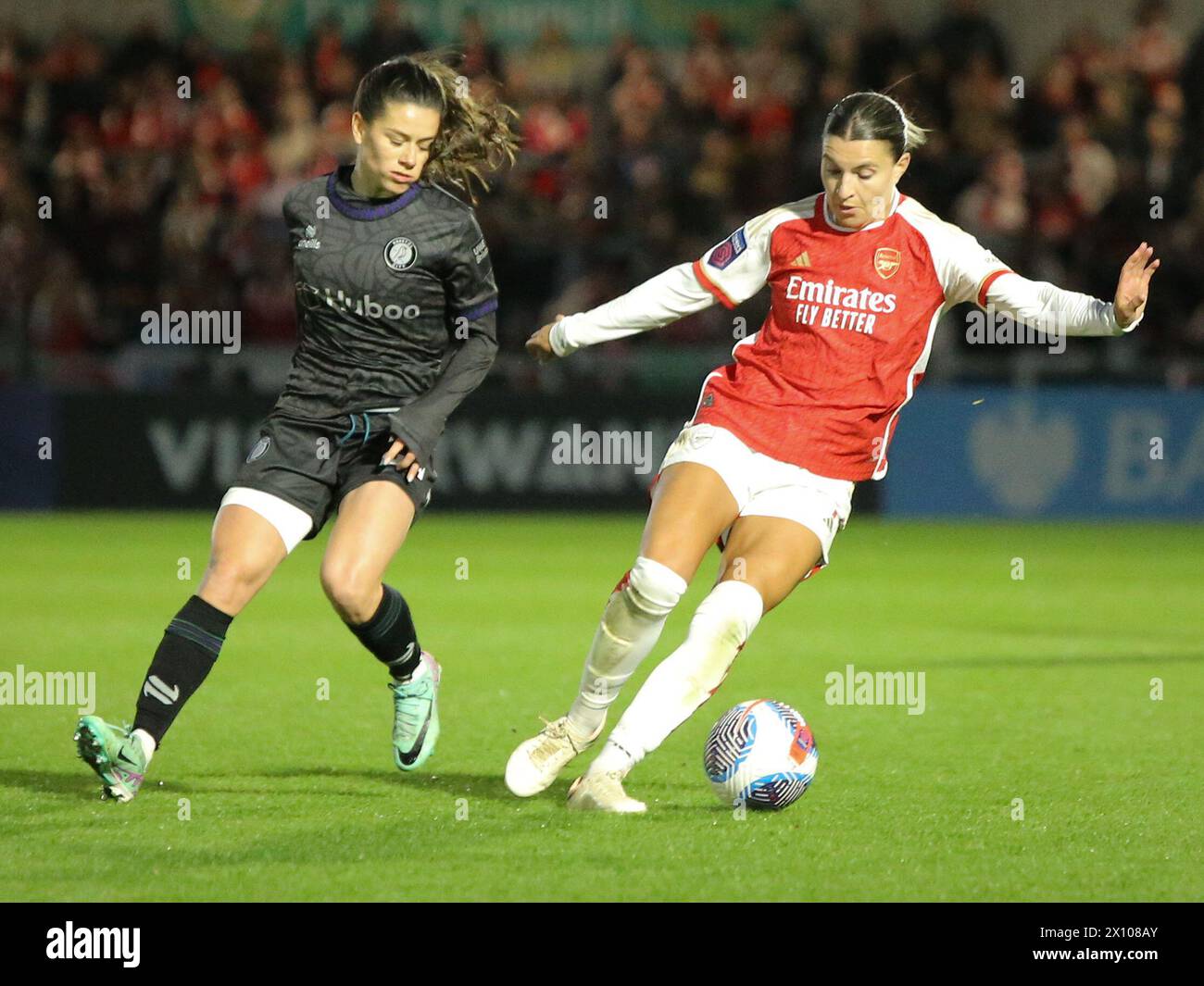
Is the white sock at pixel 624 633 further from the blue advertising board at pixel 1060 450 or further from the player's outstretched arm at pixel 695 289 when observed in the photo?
the blue advertising board at pixel 1060 450

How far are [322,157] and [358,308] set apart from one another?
11.5m

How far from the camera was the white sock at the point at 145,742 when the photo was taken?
5219 mm

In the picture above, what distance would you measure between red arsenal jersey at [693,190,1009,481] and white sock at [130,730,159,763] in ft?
6.07

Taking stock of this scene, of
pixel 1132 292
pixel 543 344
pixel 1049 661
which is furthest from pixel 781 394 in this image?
pixel 1049 661

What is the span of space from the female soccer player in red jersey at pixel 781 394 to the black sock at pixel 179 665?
938mm

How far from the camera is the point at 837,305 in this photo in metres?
5.43

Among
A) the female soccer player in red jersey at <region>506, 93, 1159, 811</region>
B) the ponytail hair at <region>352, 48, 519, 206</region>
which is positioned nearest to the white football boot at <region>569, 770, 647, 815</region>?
the female soccer player in red jersey at <region>506, 93, 1159, 811</region>

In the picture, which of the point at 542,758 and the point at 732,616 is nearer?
the point at 732,616

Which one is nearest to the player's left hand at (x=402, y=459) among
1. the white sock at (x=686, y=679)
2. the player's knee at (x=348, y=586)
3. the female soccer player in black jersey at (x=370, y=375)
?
the female soccer player in black jersey at (x=370, y=375)

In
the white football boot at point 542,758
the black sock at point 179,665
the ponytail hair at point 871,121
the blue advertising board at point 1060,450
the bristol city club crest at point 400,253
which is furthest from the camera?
the blue advertising board at point 1060,450

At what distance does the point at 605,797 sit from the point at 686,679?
0.40 metres

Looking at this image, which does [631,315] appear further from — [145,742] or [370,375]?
[145,742]

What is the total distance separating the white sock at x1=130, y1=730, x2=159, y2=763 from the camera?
522 cm

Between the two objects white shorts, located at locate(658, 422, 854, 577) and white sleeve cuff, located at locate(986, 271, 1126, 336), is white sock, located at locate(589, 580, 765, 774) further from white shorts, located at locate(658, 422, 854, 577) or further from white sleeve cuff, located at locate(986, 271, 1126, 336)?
white sleeve cuff, located at locate(986, 271, 1126, 336)
